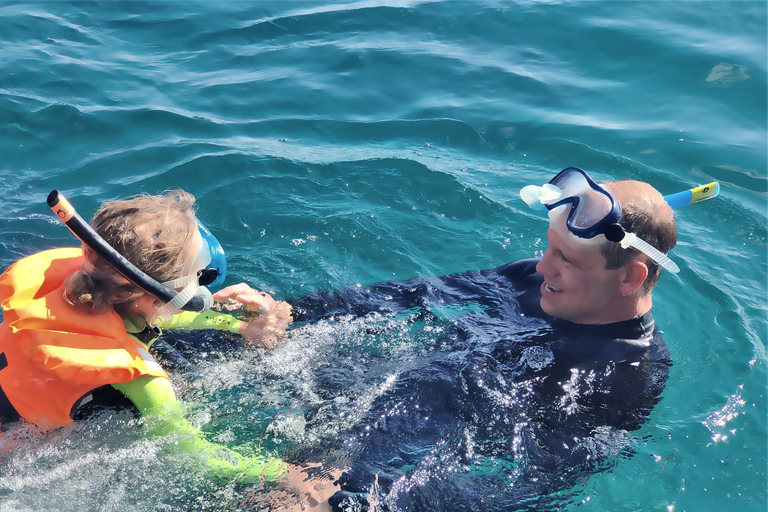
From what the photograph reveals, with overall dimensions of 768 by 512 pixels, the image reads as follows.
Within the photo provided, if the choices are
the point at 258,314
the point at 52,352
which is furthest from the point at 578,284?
the point at 52,352

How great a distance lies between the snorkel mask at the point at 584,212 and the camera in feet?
10.5

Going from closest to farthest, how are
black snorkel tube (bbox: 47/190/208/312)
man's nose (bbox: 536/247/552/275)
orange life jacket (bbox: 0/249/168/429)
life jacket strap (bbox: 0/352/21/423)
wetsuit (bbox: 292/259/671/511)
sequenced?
black snorkel tube (bbox: 47/190/208/312)
orange life jacket (bbox: 0/249/168/429)
life jacket strap (bbox: 0/352/21/423)
wetsuit (bbox: 292/259/671/511)
man's nose (bbox: 536/247/552/275)

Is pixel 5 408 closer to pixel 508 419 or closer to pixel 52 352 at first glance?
pixel 52 352

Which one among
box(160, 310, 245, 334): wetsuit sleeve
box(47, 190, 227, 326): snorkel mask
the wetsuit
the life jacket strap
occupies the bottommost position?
the wetsuit

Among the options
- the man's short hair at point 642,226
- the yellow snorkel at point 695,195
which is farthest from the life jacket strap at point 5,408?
the yellow snorkel at point 695,195

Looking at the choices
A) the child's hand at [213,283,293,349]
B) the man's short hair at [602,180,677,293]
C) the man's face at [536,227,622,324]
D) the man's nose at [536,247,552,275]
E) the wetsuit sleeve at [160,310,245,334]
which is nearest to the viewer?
the man's short hair at [602,180,677,293]

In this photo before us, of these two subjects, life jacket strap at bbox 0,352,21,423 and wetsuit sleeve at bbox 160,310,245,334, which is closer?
life jacket strap at bbox 0,352,21,423

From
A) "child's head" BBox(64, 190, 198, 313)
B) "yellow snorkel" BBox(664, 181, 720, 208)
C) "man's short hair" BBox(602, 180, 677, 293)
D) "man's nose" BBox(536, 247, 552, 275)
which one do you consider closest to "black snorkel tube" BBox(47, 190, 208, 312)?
"child's head" BBox(64, 190, 198, 313)

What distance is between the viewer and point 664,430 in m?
3.75

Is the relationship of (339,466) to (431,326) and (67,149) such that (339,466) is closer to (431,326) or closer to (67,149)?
(431,326)

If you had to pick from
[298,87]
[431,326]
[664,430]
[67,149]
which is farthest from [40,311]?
[298,87]

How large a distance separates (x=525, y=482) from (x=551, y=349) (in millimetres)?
820

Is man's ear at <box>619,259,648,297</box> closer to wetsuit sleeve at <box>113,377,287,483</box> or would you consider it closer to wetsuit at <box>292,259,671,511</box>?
wetsuit at <box>292,259,671,511</box>

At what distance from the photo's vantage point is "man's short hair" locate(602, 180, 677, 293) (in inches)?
130
